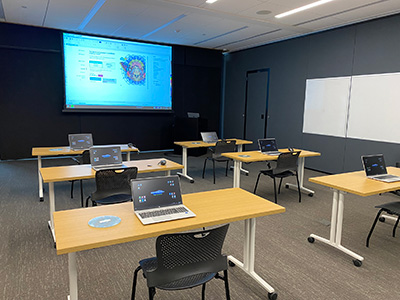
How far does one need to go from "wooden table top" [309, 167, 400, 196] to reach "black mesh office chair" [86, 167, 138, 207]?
207cm

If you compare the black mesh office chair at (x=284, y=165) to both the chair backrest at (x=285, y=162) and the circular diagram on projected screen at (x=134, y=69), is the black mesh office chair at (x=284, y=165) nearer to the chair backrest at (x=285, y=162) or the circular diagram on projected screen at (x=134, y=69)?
the chair backrest at (x=285, y=162)

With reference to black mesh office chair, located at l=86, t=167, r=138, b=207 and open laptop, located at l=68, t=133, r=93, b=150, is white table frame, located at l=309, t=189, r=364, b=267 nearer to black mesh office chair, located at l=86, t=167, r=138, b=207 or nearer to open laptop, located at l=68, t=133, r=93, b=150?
black mesh office chair, located at l=86, t=167, r=138, b=207

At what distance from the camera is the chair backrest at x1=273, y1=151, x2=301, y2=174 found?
A: 4.60 meters

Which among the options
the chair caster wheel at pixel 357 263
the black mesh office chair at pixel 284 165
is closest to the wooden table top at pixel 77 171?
the black mesh office chair at pixel 284 165

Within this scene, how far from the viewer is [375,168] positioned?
134 inches

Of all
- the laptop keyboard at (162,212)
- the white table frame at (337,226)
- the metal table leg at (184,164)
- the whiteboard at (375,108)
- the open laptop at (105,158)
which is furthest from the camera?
the metal table leg at (184,164)

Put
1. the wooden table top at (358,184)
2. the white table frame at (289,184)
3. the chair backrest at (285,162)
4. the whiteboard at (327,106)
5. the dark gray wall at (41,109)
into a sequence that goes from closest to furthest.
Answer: the wooden table top at (358,184), the chair backrest at (285,162), the white table frame at (289,184), the whiteboard at (327,106), the dark gray wall at (41,109)

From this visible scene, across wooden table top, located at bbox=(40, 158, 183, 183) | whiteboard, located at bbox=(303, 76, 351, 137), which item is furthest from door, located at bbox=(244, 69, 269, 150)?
wooden table top, located at bbox=(40, 158, 183, 183)

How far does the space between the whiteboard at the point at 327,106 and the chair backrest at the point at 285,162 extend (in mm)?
2341

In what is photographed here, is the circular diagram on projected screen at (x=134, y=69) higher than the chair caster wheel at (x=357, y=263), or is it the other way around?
the circular diagram on projected screen at (x=134, y=69)

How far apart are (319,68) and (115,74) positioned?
508 cm

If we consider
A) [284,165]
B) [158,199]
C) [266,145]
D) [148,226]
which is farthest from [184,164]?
[148,226]

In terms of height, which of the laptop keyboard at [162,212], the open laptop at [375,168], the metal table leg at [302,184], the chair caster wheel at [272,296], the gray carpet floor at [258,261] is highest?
the open laptop at [375,168]

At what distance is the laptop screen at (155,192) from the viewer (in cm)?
205
